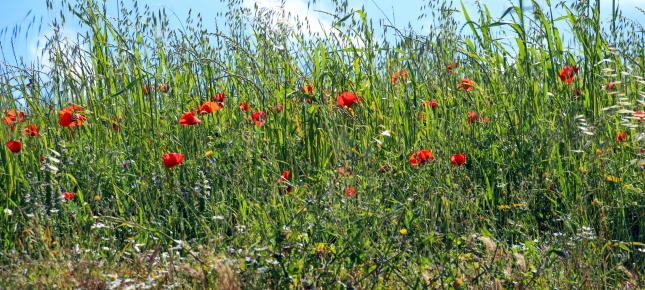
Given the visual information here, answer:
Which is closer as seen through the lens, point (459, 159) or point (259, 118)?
point (459, 159)

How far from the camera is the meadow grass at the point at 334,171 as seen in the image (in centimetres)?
253

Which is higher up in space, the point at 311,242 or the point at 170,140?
the point at 170,140

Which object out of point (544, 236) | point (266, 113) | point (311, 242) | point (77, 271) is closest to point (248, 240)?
point (311, 242)

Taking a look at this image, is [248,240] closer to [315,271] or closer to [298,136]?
[315,271]

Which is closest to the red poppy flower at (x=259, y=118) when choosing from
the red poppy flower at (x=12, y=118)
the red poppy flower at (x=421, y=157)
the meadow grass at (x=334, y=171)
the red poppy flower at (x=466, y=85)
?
the meadow grass at (x=334, y=171)

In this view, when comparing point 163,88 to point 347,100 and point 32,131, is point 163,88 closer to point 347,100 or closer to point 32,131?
point 32,131

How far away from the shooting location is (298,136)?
401 centimetres

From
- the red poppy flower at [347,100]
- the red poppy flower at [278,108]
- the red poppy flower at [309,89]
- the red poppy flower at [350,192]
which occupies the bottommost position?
the red poppy flower at [350,192]

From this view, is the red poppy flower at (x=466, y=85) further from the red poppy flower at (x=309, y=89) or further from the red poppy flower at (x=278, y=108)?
the red poppy flower at (x=278, y=108)

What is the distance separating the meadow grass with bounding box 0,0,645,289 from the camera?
8.29ft

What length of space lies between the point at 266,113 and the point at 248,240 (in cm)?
149

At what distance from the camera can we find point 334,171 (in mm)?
3207

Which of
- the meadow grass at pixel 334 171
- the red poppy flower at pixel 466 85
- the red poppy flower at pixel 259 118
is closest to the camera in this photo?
the meadow grass at pixel 334 171

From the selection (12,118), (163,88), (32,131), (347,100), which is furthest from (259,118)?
(12,118)
